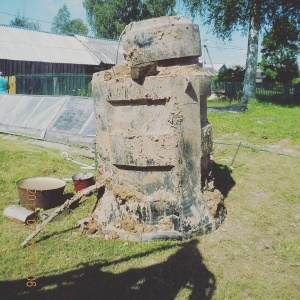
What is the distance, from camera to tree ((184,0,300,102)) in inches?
733

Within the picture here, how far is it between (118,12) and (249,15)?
24838 millimetres

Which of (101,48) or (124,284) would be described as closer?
(124,284)

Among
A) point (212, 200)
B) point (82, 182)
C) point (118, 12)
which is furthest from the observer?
point (118, 12)

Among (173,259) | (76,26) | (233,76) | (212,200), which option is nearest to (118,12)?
(233,76)

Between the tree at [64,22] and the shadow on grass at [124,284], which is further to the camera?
the tree at [64,22]

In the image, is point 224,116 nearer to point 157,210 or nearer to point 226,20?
point 226,20

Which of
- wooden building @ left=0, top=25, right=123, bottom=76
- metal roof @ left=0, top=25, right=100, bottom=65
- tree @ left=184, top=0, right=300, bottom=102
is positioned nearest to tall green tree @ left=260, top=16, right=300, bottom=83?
tree @ left=184, top=0, right=300, bottom=102

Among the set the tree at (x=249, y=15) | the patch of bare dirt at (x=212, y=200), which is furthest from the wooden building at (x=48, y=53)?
the patch of bare dirt at (x=212, y=200)

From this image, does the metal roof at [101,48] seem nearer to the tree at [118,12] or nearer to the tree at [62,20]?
the tree at [118,12]

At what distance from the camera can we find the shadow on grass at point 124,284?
10.0 ft

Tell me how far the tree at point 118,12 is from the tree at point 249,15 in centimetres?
1828

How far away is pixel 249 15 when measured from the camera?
1969 centimetres

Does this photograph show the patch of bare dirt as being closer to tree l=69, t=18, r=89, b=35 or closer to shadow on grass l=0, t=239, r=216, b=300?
shadow on grass l=0, t=239, r=216, b=300

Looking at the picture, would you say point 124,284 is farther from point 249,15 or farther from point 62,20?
point 62,20
